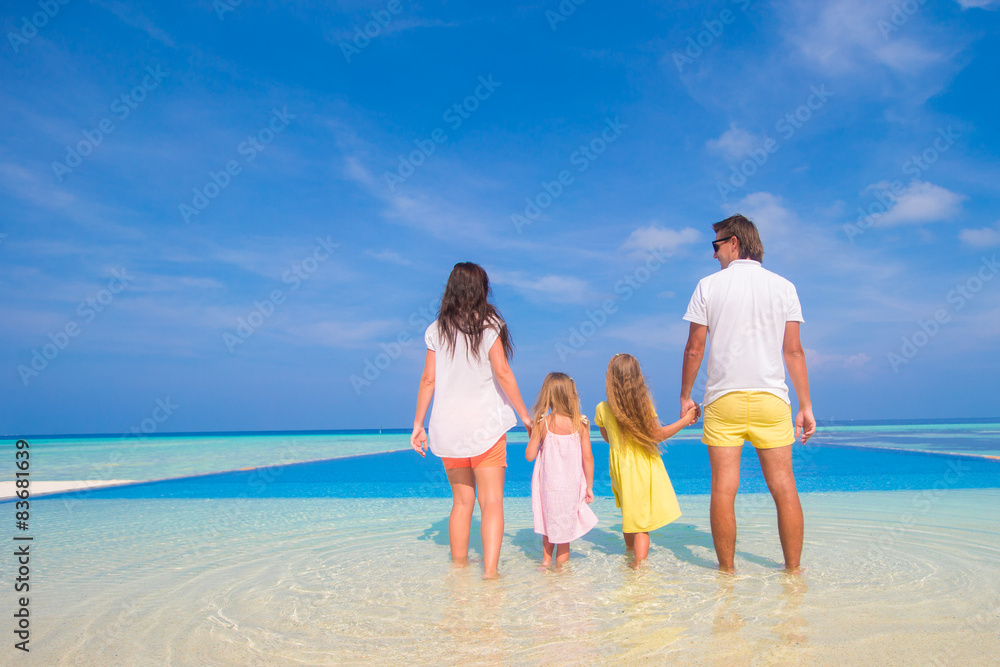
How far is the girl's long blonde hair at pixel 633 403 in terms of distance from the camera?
4.52 m

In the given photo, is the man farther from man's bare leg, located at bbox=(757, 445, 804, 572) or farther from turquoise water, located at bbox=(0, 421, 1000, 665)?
turquoise water, located at bbox=(0, 421, 1000, 665)

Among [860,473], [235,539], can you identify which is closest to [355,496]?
[235,539]

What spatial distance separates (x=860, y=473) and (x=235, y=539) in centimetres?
1103

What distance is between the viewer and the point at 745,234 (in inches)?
159

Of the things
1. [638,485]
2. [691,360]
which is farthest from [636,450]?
[691,360]

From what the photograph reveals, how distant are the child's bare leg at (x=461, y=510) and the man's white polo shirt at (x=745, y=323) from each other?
70.3 inches

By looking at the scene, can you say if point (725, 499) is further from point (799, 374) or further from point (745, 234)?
point (745, 234)

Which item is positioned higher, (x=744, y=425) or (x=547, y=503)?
(x=744, y=425)

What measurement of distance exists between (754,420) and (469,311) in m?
2.03

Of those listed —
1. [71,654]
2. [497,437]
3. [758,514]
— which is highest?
[497,437]

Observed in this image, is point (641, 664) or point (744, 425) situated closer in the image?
point (641, 664)

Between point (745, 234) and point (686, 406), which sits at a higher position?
point (745, 234)

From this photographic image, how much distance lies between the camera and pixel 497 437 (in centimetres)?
400

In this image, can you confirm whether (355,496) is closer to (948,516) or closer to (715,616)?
(715,616)
